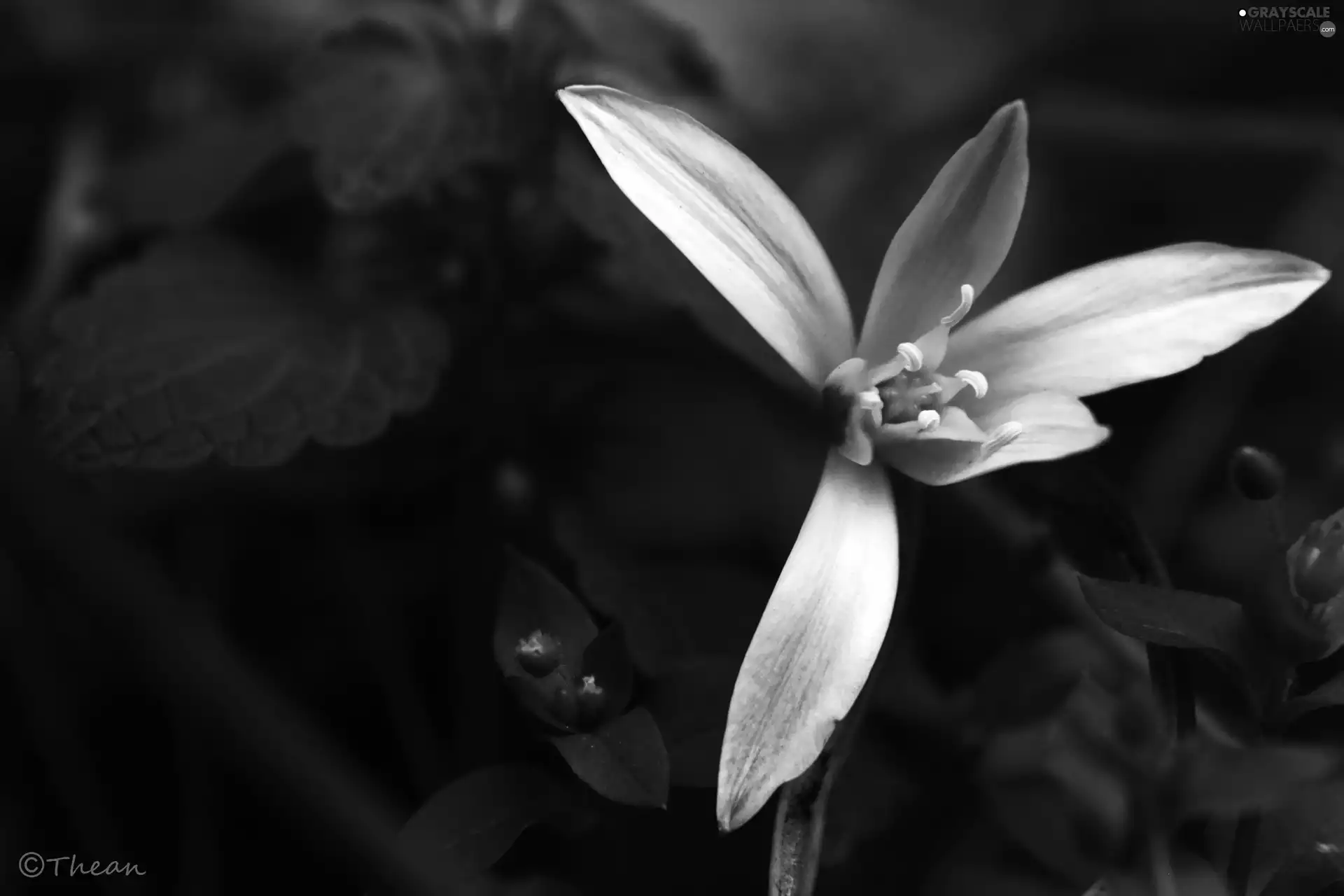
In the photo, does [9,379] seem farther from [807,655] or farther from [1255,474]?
[1255,474]

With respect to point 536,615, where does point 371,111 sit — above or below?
above

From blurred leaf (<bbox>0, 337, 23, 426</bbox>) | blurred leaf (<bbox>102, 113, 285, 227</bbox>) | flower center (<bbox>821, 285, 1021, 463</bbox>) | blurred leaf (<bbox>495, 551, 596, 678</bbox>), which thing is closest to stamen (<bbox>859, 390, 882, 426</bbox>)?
flower center (<bbox>821, 285, 1021, 463</bbox>)

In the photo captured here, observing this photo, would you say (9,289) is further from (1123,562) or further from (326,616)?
(1123,562)

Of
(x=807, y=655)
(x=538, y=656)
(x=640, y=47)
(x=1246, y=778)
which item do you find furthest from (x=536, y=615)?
(x=640, y=47)

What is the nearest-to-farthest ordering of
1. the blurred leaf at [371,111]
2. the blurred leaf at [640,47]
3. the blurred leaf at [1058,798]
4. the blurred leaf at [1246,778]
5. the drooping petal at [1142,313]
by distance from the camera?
1. the blurred leaf at [1246,778]
2. the drooping petal at [1142,313]
3. the blurred leaf at [1058,798]
4. the blurred leaf at [371,111]
5. the blurred leaf at [640,47]

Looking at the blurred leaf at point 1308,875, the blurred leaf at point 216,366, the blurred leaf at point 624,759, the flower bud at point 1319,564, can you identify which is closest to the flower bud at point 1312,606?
the flower bud at point 1319,564

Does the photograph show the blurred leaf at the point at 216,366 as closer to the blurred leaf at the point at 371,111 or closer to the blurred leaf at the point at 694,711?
the blurred leaf at the point at 371,111

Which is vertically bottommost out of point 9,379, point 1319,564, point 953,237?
point 1319,564
